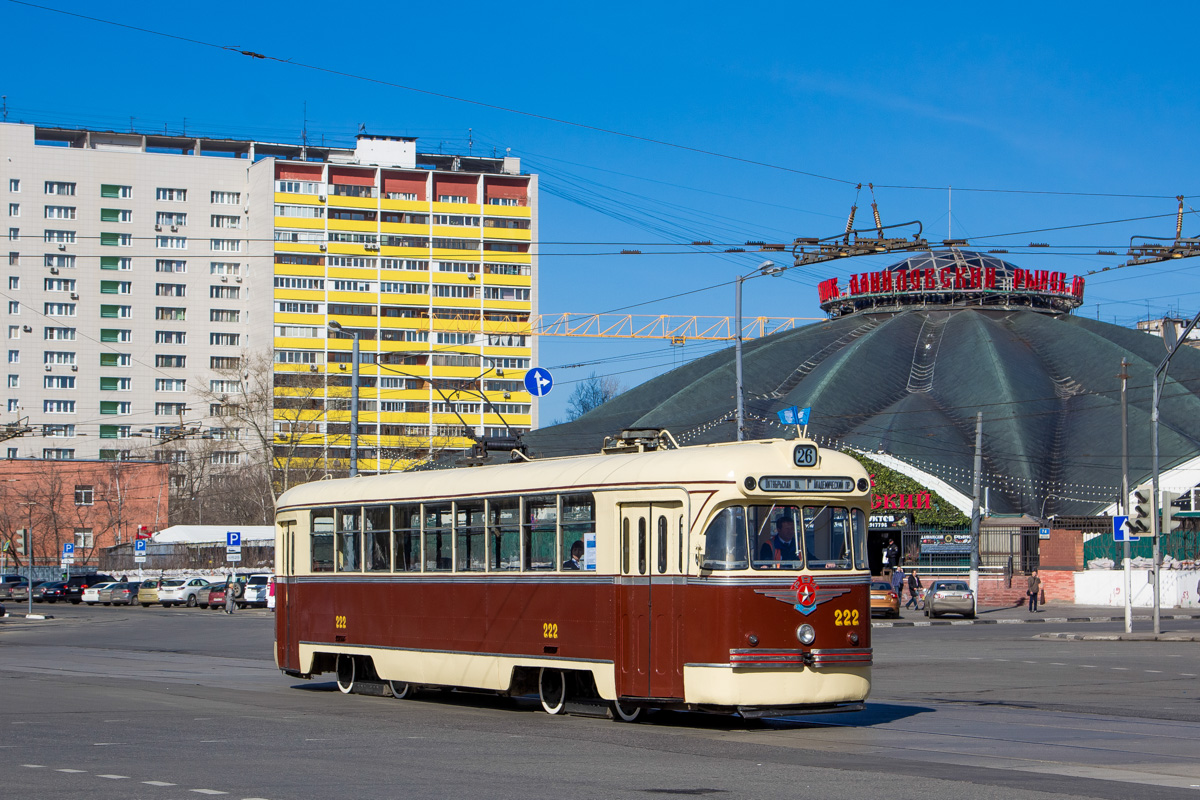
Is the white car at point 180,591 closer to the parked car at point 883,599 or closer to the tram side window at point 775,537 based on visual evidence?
the parked car at point 883,599

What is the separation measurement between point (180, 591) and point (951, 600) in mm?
36975

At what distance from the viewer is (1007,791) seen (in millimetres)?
10781

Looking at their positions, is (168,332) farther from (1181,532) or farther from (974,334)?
(1181,532)

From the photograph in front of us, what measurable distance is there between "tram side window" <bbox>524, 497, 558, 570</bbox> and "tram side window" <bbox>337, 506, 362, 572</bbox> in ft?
13.7

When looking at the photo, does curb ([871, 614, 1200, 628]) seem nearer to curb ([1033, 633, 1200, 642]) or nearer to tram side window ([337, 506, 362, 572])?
curb ([1033, 633, 1200, 642])

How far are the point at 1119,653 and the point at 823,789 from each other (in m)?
21.2

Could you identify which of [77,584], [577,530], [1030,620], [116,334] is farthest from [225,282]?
[577,530]

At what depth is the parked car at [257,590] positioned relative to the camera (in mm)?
61500

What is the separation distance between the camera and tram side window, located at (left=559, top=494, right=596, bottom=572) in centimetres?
→ 1641

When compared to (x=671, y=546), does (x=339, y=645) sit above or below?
below

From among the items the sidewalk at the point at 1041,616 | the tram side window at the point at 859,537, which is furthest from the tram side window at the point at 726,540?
the sidewalk at the point at 1041,616

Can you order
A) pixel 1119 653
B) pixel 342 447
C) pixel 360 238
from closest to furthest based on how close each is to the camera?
pixel 1119 653 → pixel 342 447 → pixel 360 238

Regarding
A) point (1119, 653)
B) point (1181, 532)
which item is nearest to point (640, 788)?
point (1119, 653)

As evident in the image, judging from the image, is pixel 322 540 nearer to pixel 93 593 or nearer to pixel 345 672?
pixel 345 672
